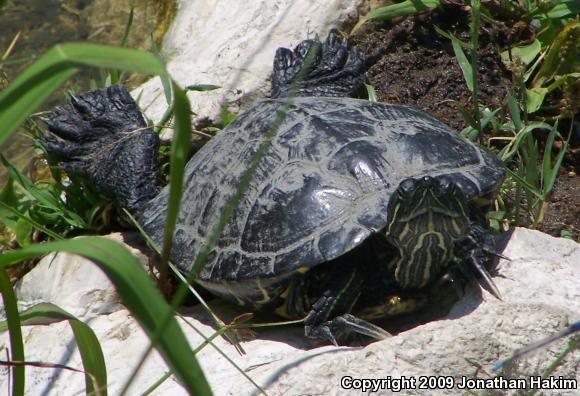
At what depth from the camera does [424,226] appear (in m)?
2.20

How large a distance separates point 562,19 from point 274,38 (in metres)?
1.22

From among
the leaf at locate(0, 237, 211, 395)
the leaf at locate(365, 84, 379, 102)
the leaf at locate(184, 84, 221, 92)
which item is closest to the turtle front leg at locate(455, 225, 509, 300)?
the leaf at locate(365, 84, 379, 102)

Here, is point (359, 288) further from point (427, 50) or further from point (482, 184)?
point (427, 50)

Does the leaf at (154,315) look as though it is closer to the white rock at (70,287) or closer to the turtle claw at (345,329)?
the turtle claw at (345,329)

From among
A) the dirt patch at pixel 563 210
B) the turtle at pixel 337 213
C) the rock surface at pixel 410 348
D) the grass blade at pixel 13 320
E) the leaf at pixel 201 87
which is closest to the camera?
the grass blade at pixel 13 320

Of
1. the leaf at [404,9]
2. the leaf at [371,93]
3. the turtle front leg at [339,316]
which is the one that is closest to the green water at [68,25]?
the leaf at [404,9]

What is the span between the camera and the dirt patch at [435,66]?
11.1ft

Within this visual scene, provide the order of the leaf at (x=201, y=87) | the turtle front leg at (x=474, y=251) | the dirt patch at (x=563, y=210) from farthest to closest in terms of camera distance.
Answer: the leaf at (x=201, y=87)
the dirt patch at (x=563, y=210)
the turtle front leg at (x=474, y=251)

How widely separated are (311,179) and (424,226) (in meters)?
0.39

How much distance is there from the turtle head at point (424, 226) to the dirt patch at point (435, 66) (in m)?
1.08

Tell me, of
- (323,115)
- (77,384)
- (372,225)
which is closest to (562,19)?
(323,115)

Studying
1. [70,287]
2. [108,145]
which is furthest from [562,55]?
[70,287]

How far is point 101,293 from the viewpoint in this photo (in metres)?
2.81

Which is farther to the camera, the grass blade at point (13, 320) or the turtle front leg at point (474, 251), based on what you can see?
the turtle front leg at point (474, 251)
